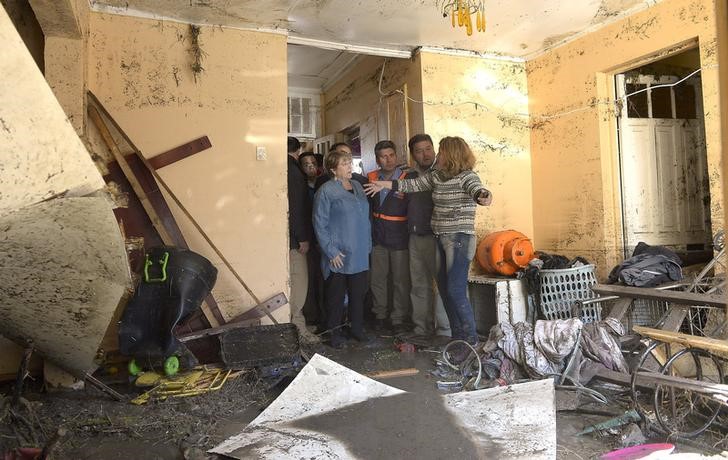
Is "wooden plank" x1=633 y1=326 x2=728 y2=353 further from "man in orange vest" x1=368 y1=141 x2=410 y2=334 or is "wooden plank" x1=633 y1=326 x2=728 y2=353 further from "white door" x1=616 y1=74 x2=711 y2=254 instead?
"man in orange vest" x1=368 y1=141 x2=410 y2=334

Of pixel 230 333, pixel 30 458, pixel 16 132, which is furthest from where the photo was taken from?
pixel 230 333

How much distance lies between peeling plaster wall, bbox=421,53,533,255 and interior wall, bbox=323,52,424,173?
Answer: 0.20 metres

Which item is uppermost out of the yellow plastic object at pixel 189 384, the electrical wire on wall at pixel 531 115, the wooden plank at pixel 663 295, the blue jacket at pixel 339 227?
the electrical wire on wall at pixel 531 115

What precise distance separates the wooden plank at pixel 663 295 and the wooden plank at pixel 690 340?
1.89 ft

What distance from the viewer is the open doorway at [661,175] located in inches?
178

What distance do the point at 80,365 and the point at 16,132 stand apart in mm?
2070

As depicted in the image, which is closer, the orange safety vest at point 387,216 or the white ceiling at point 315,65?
the orange safety vest at point 387,216

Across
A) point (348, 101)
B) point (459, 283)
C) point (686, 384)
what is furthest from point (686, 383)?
point (348, 101)

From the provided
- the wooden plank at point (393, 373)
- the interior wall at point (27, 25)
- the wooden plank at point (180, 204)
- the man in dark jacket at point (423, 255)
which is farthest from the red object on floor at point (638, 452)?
the interior wall at point (27, 25)

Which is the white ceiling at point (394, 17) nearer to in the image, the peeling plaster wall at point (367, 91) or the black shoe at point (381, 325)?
the peeling plaster wall at point (367, 91)

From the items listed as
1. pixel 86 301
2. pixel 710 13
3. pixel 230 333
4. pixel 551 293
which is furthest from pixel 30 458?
pixel 710 13

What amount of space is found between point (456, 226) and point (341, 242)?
1.01m

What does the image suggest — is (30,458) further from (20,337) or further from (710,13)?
(710,13)

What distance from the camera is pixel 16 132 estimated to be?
4.24ft
